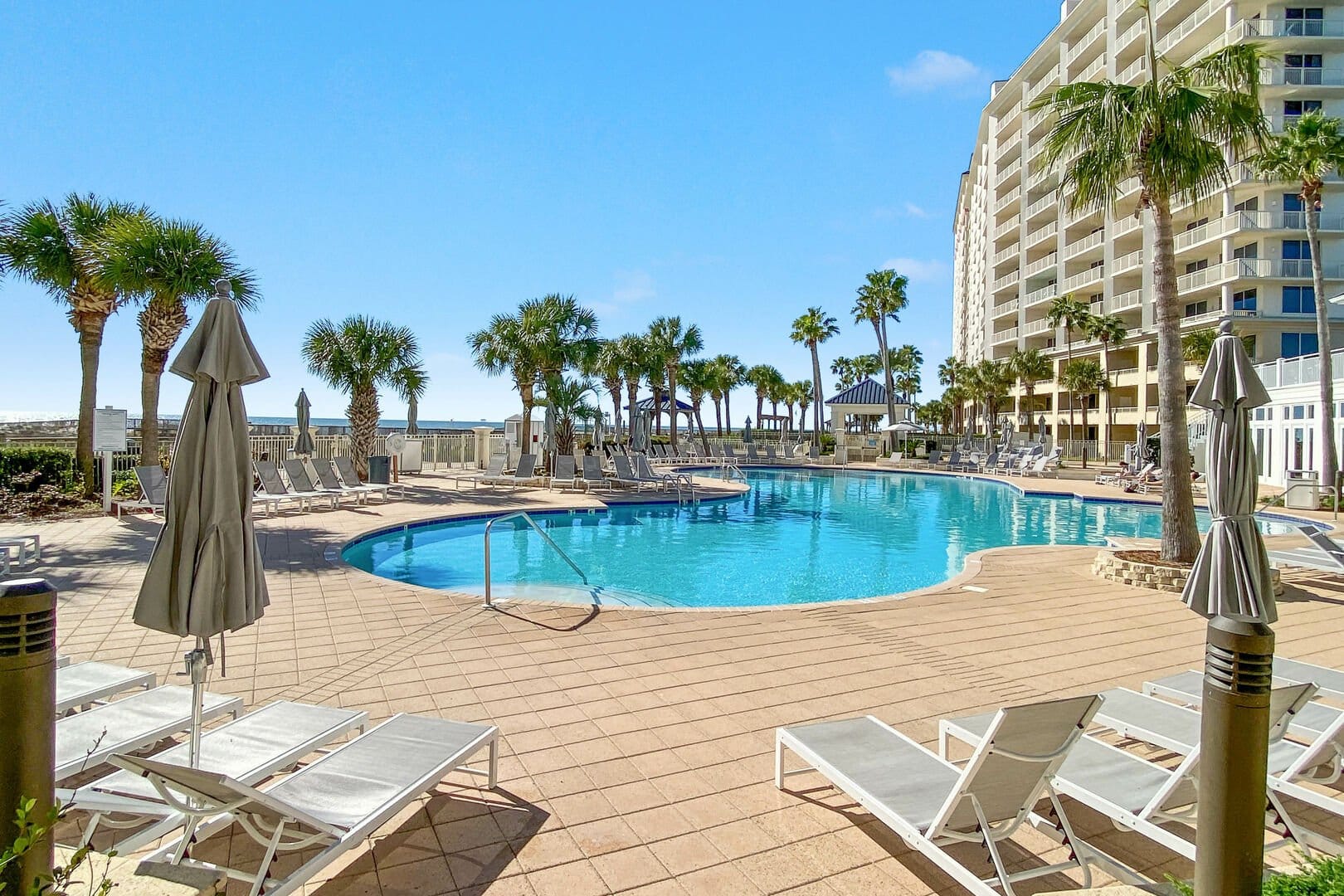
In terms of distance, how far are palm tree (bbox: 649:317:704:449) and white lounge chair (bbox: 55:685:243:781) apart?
3083 cm

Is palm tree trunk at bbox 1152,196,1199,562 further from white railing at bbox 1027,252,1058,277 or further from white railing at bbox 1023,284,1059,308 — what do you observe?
white railing at bbox 1027,252,1058,277

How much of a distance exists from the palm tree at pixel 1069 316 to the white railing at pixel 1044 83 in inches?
511

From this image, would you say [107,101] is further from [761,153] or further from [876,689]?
[876,689]

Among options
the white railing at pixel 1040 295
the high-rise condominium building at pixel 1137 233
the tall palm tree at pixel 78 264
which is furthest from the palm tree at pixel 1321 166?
the white railing at pixel 1040 295

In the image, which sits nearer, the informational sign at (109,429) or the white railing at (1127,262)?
the informational sign at (109,429)

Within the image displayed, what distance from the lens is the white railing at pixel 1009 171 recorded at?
46.5 meters

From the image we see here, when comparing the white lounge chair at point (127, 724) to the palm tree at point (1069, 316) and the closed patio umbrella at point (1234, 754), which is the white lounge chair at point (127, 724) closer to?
the closed patio umbrella at point (1234, 754)

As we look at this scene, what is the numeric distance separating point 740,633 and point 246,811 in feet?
13.4

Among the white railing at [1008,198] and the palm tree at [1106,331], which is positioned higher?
the white railing at [1008,198]

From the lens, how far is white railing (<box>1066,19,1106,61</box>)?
38344 millimetres

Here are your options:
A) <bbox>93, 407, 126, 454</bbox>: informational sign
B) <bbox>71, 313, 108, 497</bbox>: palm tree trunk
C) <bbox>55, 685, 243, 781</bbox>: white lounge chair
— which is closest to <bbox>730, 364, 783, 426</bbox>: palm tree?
<bbox>71, 313, 108, 497</bbox>: palm tree trunk

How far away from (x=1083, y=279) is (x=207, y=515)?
4648 centimetres

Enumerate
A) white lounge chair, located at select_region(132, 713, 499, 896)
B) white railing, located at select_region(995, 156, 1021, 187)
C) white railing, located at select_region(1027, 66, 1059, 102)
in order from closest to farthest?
white lounge chair, located at select_region(132, 713, 499, 896), white railing, located at select_region(1027, 66, 1059, 102), white railing, located at select_region(995, 156, 1021, 187)

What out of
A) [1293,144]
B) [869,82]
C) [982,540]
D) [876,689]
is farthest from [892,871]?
[1293,144]
